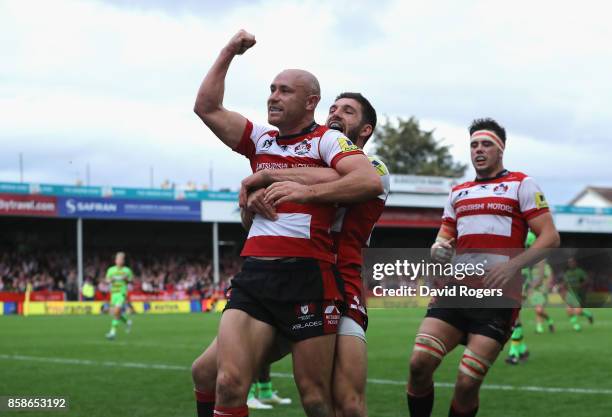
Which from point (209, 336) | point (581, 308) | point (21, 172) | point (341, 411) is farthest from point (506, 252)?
point (21, 172)

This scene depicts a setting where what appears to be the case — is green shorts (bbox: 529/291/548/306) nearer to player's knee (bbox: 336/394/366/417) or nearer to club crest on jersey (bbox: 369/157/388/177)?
club crest on jersey (bbox: 369/157/388/177)

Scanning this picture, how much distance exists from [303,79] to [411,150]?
8518 centimetres

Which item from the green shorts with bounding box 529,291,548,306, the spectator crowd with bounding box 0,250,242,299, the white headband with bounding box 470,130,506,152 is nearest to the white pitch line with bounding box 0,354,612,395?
the white headband with bounding box 470,130,506,152

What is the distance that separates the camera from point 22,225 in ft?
163

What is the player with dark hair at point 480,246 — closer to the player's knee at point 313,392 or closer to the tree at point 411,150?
the player's knee at point 313,392

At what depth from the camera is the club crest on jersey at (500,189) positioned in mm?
7602

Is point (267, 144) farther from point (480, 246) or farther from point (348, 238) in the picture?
point (480, 246)

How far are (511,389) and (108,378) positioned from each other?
17.8 feet

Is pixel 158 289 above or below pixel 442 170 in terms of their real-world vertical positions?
below

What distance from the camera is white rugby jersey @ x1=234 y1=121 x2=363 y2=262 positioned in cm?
541

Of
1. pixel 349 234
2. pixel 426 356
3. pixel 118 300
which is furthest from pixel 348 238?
pixel 118 300

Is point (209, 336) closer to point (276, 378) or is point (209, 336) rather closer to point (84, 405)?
point (276, 378)

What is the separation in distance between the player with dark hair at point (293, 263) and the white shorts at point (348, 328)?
0.24 m

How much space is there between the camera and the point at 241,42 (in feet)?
18.6
